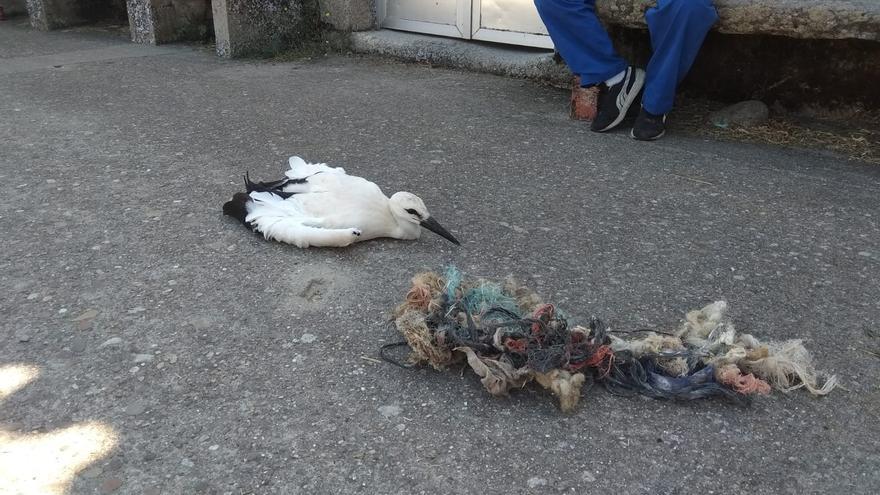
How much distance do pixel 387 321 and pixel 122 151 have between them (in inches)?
85.9

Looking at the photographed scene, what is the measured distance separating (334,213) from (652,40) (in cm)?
206

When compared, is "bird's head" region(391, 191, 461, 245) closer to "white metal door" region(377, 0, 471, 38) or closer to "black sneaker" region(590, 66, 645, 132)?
"black sneaker" region(590, 66, 645, 132)

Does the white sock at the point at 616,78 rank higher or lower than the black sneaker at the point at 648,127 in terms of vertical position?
higher

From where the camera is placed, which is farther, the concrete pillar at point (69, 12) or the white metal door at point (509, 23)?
the concrete pillar at point (69, 12)

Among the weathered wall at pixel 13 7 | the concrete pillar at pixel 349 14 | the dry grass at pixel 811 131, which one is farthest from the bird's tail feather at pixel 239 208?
the weathered wall at pixel 13 7

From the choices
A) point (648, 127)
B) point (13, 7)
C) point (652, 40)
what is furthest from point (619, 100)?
point (13, 7)

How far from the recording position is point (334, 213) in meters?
2.72

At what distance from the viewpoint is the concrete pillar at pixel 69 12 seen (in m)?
7.61

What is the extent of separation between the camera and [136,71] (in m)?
5.57

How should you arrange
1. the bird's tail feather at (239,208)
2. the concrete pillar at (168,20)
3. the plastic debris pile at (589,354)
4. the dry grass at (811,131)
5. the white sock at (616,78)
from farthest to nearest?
1. the concrete pillar at (168,20)
2. the white sock at (616,78)
3. the dry grass at (811,131)
4. the bird's tail feather at (239,208)
5. the plastic debris pile at (589,354)

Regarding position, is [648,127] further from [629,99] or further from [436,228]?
[436,228]

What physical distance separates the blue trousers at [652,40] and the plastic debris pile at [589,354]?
200cm

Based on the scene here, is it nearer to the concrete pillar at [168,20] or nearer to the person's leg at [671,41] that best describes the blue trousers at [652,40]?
the person's leg at [671,41]

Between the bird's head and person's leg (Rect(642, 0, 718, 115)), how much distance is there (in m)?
1.77
